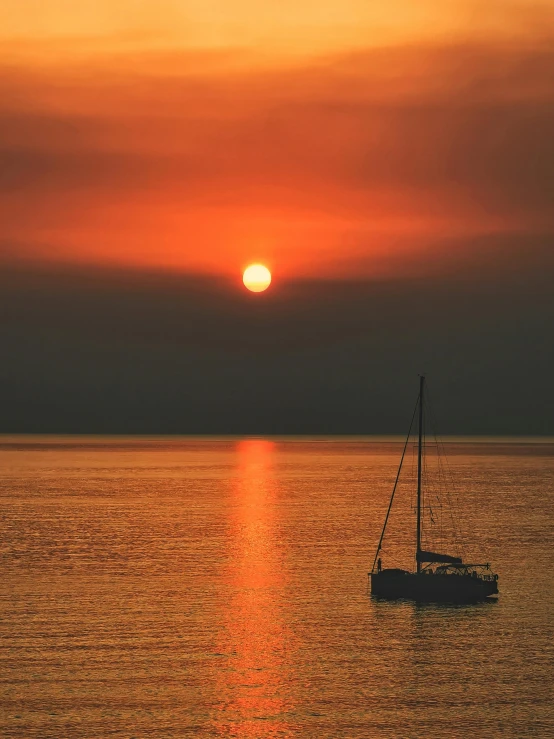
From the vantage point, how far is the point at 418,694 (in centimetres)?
6153

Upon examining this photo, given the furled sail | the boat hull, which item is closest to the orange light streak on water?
the boat hull

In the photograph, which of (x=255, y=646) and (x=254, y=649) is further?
(x=255, y=646)

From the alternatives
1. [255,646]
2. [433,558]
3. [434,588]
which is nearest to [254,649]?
[255,646]

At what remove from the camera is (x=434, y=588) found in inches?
3501

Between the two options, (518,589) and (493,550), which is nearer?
(518,589)

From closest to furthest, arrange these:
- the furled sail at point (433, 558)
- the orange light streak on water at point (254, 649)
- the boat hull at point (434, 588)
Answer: the orange light streak on water at point (254, 649) → the boat hull at point (434, 588) → the furled sail at point (433, 558)

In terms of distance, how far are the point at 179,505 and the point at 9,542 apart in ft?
202

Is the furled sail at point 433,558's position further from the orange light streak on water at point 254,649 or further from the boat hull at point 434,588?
the orange light streak on water at point 254,649

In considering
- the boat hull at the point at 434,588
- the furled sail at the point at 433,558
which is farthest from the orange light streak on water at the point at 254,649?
the furled sail at the point at 433,558

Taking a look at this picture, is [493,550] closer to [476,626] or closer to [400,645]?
[476,626]

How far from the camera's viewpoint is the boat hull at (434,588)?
88500 millimetres

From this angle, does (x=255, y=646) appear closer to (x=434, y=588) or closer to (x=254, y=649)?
(x=254, y=649)

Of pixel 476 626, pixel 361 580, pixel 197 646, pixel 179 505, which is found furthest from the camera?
pixel 179 505

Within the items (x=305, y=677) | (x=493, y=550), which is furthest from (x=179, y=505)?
(x=305, y=677)
